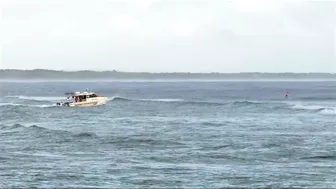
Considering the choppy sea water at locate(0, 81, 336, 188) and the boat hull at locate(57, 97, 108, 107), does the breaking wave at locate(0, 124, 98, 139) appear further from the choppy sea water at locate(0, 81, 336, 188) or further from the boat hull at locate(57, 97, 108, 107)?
the boat hull at locate(57, 97, 108, 107)

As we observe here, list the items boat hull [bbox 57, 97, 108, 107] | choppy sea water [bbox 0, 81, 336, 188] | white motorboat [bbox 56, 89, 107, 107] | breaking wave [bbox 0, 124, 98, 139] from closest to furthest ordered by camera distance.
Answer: choppy sea water [bbox 0, 81, 336, 188] → breaking wave [bbox 0, 124, 98, 139] → boat hull [bbox 57, 97, 108, 107] → white motorboat [bbox 56, 89, 107, 107]

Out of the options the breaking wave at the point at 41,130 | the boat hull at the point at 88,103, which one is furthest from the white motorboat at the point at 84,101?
the breaking wave at the point at 41,130

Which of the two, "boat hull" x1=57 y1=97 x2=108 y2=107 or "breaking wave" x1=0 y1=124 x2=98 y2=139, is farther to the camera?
"boat hull" x1=57 y1=97 x2=108 y2=107

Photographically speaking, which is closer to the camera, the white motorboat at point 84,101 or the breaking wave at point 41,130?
the breaking wave at point 41,130

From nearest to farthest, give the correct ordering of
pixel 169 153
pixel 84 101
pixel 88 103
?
1. pixel 169 153
2. pixel 88 103
3. pixel 84 101

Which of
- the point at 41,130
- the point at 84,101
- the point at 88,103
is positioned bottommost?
the point at 41,130

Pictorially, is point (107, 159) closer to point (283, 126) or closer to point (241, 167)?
point (241, 167)

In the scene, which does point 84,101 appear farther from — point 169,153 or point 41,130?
point 169,153

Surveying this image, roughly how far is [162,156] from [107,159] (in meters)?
3.27

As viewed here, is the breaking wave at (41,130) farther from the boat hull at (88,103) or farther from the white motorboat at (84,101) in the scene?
the white motorboat at (84,101)

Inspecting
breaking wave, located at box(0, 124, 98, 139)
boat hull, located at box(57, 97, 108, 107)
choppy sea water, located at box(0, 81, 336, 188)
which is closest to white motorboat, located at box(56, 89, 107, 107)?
boat hull, located at box(57, 97, 108, 107)

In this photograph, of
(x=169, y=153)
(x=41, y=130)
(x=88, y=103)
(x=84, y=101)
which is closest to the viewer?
(x=169, y=153)

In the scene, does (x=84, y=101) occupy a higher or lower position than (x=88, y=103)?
higher

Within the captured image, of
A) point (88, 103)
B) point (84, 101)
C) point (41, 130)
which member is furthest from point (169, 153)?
point (84, 101)
